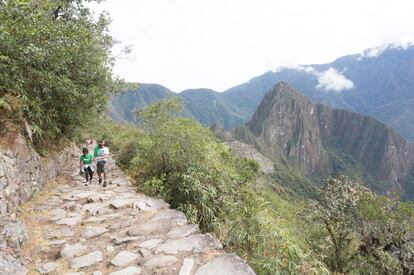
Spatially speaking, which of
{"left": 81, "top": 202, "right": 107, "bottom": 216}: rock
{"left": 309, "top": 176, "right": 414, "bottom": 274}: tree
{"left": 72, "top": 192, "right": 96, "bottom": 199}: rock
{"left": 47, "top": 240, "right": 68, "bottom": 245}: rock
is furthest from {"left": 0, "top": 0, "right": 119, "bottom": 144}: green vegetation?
{"left": 309, "top": 176, "right": 414, "bottom": 274}: tree

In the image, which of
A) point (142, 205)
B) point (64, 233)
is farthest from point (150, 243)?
point (142, 205)

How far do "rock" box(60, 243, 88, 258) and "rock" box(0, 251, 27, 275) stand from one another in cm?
67

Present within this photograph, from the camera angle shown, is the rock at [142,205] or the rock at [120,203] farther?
the rock at [120,203]

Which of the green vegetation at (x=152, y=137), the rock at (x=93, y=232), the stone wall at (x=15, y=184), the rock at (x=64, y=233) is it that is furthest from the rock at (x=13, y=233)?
the green vegetation at (x=152, y=137)

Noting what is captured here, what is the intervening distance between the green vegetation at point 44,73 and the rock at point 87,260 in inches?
169

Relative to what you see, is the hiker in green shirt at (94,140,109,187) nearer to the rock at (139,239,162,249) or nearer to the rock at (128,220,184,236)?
the rock at (128,220,184,236)

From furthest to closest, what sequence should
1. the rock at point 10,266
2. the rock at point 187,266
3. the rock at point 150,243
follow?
1. the rock at point 150,243
2. the rock at point 187,266
3. the rock at point 10,266

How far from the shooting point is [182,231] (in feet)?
20.9

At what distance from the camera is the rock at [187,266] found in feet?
15.8

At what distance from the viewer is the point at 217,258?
520 cm

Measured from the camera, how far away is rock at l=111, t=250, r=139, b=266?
5.19m

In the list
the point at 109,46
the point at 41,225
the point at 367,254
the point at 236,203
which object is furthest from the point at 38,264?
the point at 367,254

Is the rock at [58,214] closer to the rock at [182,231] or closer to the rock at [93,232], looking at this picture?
the rock at [93,232]

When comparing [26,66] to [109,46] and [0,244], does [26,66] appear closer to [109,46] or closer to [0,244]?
[0,244]
